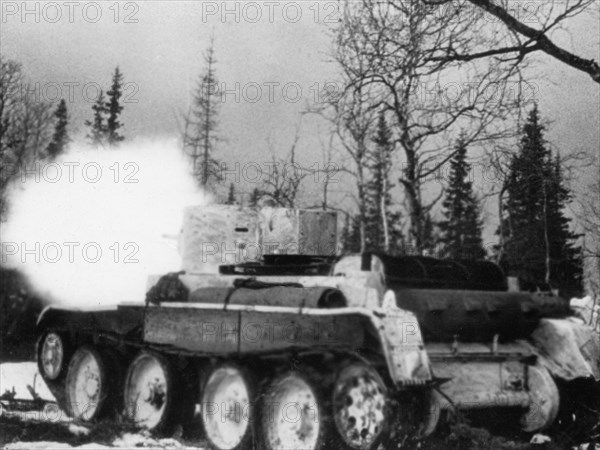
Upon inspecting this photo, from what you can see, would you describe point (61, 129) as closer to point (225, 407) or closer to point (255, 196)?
point (255, 196)

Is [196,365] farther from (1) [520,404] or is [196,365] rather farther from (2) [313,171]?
(2) [313,171]

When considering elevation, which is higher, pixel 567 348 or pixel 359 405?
pixel 567 348

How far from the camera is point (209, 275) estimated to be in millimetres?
10180

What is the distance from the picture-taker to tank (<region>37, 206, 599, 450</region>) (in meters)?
7.87

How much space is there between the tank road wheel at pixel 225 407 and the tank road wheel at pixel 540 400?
2.92m

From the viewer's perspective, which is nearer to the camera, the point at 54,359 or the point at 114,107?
the point at 54,359

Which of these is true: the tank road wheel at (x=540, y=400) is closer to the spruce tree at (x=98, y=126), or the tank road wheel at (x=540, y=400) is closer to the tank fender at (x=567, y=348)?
the tank fender at (x=567, y=348)

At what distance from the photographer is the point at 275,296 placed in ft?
28.2

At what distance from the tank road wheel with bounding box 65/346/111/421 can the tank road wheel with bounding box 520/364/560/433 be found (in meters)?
5.21

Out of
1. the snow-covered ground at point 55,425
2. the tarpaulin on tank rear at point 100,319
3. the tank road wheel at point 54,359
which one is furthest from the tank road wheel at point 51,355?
the snow-covered ground at point 55,425

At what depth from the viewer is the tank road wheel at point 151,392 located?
33.7 feet

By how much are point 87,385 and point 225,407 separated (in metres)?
2.96

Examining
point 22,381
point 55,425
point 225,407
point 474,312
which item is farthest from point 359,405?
point 22,381

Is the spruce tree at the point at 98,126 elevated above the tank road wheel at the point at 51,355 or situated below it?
above
